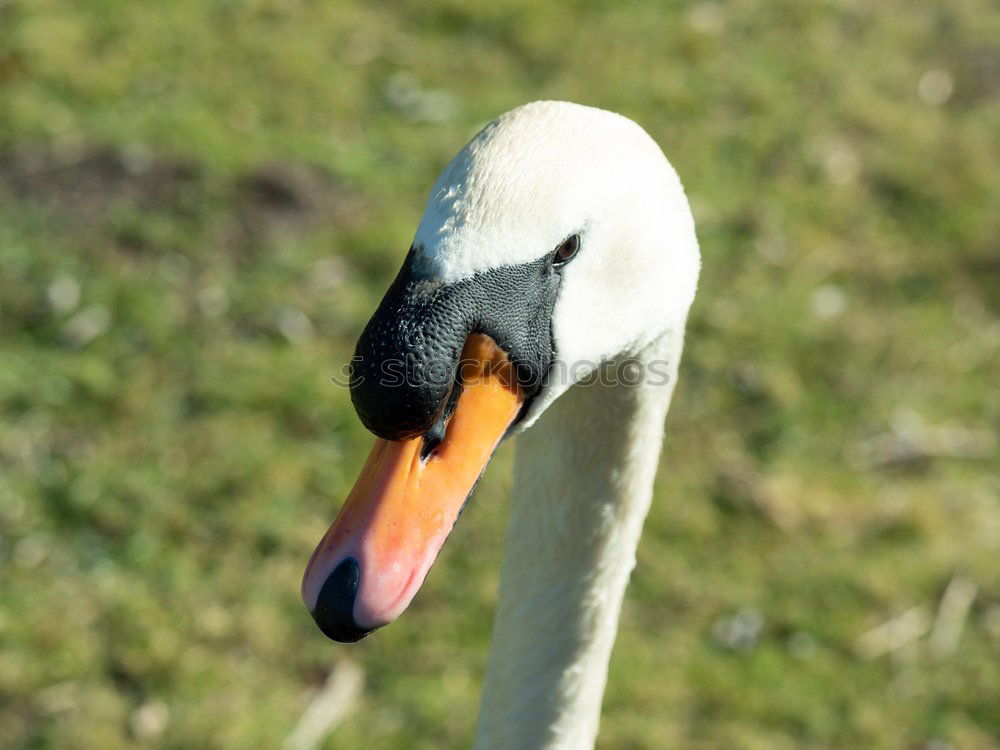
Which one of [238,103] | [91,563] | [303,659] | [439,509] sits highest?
[439,509]

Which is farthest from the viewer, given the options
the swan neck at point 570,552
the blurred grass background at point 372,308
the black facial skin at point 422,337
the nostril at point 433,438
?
the blurred grass background at point 372,308

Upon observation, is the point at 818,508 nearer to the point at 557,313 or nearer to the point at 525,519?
the point at 525,519

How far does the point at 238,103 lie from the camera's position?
5.06m

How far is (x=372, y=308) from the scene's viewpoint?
4387 mm

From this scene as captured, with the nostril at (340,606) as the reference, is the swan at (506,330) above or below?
above

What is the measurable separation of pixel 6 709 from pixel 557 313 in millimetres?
2206

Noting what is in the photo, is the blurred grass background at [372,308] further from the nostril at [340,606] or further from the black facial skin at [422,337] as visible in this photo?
the black facial skin at [422,337]

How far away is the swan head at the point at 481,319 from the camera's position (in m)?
1.55

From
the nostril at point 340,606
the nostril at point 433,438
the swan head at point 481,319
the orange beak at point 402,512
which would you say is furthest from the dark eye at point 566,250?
the nostril at point 340,606

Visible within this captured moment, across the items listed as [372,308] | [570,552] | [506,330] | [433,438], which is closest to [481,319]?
[506,330]

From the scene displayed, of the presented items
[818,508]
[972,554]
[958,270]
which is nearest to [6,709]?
[818,508]

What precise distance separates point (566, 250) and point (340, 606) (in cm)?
56

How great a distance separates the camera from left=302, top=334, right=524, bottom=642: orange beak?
5.16 ft

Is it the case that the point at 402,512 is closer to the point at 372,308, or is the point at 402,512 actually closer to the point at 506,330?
the point at 506,330
